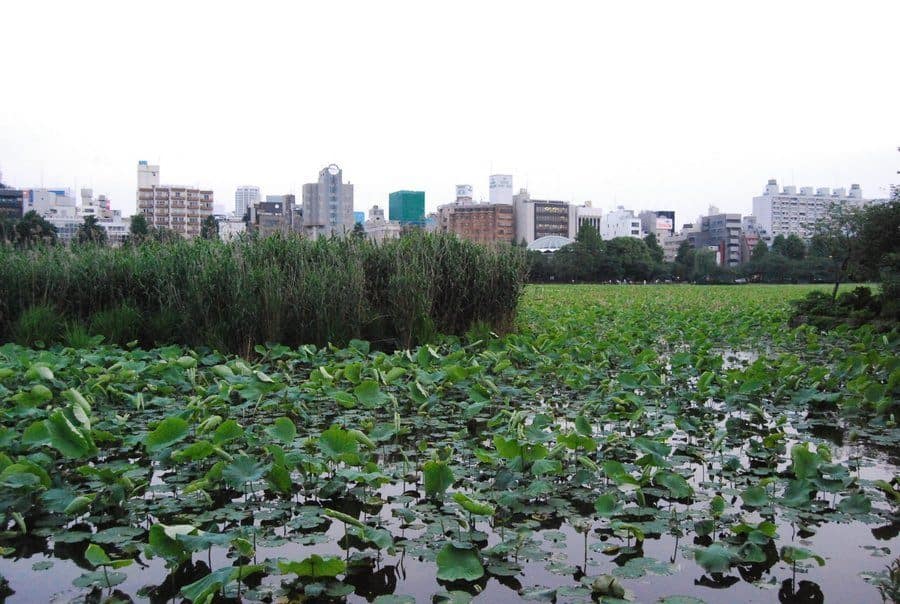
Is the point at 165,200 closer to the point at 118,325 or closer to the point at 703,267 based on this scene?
the point at 703,267

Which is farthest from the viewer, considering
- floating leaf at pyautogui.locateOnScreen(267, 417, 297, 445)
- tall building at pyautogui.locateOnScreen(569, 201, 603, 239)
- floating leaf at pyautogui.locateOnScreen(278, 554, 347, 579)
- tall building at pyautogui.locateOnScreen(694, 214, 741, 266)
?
tall building at pyautogui.locateOnScreen(569, 201, 603, 239)

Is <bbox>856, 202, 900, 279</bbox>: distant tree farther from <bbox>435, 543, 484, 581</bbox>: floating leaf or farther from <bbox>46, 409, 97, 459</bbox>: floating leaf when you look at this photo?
<bbox>46, 409, 97, 459</bbox>: floating leaf

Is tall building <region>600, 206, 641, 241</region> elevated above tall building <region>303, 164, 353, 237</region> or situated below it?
above

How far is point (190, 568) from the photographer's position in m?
2.25

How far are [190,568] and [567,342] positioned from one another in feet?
17.9

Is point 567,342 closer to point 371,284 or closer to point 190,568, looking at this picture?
point 371,284

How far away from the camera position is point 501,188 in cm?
10744

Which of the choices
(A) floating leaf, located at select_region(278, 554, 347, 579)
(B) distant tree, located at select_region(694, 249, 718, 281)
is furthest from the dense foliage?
(A) floating leaf, located at select_region(278, 554, 347, 579)

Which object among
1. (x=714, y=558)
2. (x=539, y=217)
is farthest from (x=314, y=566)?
(x=539, y=217)

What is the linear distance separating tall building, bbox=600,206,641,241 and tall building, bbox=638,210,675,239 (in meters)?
6.28

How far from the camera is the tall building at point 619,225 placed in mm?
110938

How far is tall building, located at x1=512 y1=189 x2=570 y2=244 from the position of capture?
3693 inches

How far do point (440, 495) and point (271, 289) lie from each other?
15.2 feet

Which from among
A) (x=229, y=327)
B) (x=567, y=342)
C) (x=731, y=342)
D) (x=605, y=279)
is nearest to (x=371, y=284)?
(x=229, y=327)
